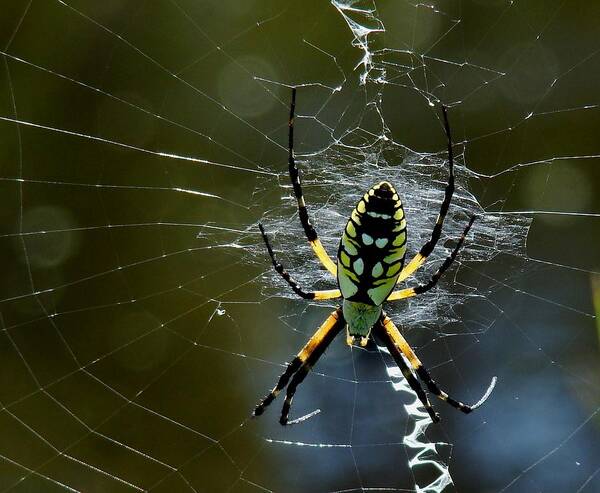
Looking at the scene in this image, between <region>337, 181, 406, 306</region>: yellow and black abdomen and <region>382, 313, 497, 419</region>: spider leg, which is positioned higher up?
<region>337, 181, 406, 306</region>: yellow and black abdomen

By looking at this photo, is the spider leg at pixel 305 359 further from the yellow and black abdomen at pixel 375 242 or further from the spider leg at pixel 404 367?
the yellow and black abdomen at pixel 375 242

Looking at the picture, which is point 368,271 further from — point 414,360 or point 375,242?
point 414,360

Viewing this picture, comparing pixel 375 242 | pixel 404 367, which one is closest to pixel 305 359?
pixel 404 367

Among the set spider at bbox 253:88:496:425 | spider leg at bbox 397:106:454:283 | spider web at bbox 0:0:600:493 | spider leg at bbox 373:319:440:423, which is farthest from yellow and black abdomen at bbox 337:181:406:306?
spider web at bbox 0:0:600:493

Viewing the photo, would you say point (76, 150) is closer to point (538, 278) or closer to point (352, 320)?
point (352, 320)

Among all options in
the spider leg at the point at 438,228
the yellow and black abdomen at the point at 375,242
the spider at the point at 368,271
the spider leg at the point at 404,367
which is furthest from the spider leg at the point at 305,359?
the yellow and black abdomen at the point at 375,242

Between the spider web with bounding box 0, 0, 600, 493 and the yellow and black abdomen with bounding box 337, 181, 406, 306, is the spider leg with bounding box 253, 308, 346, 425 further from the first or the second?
the yellow and black abdomen with bounding box 337, 181, 406, 306
